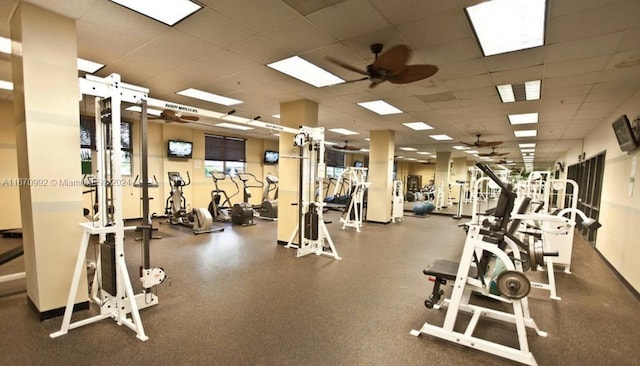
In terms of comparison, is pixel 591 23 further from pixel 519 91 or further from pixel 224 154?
pixel 224 154

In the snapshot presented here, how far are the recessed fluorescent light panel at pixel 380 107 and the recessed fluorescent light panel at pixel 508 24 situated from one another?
2.35 metres

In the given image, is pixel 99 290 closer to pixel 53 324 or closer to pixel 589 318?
pixel 53 324

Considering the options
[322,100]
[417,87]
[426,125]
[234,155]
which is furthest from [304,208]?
[234,155]

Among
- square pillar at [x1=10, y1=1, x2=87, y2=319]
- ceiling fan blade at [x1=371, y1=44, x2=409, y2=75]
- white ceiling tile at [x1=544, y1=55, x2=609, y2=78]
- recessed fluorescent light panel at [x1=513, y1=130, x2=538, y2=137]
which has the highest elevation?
white ceiling tile at [x1=544, y1=55, x2=609, y2=78]

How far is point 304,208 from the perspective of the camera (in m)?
4.90

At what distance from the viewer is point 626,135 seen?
411cm

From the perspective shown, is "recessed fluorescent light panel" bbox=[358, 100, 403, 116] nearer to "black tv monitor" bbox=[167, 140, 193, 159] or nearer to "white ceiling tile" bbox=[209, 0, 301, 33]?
"white ceiling tile" bbox=[209, 0, 301, 33]

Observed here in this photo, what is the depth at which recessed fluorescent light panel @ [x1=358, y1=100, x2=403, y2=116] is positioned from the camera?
5340 millimetres

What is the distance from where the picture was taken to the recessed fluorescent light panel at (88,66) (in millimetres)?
3693

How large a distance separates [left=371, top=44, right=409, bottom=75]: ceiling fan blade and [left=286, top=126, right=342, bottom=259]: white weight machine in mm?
1961

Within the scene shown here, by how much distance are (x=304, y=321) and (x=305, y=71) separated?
3.05 m

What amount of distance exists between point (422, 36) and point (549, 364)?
298cm

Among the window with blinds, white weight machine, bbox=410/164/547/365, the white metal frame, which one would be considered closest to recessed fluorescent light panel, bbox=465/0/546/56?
white weight machine, bbox=410/164/547/365

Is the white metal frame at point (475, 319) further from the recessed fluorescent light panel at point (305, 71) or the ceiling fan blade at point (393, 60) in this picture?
the recessed fluorescent light panel at point (305, 71)
